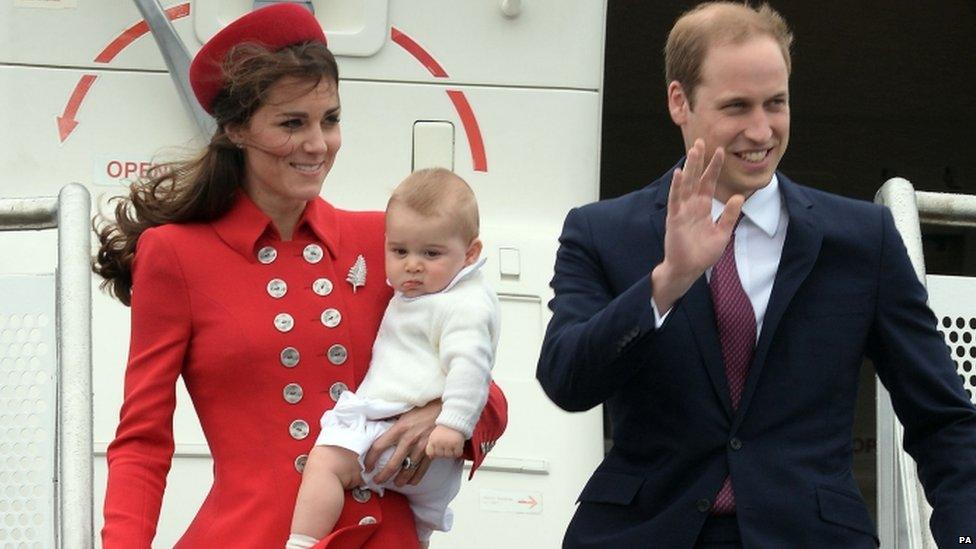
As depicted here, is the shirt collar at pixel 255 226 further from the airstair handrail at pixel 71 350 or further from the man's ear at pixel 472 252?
the airstair handrail at pixel 71 350

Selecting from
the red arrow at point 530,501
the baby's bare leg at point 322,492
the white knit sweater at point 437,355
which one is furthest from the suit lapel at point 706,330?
the red arrow at point 530,501

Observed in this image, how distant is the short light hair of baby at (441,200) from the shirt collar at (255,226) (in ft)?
0.34

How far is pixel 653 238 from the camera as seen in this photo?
2.63m

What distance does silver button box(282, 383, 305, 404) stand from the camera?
2635 millimetres

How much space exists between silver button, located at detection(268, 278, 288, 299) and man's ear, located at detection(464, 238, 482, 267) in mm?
272

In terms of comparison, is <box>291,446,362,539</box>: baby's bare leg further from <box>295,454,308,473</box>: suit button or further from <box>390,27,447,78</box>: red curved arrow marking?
<box>390,27,447,78</box>: red curved arrow marking

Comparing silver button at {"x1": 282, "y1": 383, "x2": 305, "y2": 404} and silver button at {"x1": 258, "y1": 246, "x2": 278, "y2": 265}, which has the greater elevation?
silver button at {"x1": 258, "y1": 246, "x2": 278, "y2": 265}

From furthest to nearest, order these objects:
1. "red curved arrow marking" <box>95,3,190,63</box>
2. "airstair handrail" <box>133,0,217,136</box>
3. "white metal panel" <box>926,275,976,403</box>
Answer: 1. "red curved arrow marking" <box>95,3,190,63</box>
2. "airstair handrail" <box>133,0,217,136</box>
3. "white metal panel" <box>926,275,976,403</box>

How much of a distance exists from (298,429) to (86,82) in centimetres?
235

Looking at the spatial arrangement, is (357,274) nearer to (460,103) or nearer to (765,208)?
(765,208)

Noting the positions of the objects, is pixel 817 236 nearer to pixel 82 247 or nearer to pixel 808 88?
pixel 82 247

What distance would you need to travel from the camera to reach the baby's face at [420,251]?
2676 mm

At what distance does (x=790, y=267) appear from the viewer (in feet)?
8.48

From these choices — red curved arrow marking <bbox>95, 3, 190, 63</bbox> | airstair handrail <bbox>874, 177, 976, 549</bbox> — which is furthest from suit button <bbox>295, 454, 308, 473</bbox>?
red curved arrow marking <bbox>95, 3, 190, 63</bbox>
